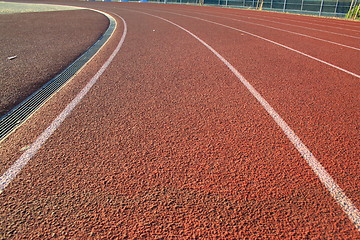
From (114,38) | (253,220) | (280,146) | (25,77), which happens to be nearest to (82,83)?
(25,77)

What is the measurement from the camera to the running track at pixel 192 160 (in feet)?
7.57

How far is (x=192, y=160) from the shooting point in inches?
123

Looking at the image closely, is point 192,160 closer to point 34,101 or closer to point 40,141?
point 40,141

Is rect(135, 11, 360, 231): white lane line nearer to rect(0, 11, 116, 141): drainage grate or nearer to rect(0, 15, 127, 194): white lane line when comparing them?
rect(0, 15, 127, 194): white lane line

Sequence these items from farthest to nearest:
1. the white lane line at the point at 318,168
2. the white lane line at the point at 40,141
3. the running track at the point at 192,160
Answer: the white lane line at the point at 40,141, the white lane line at the point at 318,168, the running track at the point at 192,160

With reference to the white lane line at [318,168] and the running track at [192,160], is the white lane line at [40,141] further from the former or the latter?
the white lane line at [318,168]

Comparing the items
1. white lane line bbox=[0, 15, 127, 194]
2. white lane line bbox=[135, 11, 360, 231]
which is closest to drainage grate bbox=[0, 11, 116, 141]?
white lane line bbox=[0, 15, 127, 194]

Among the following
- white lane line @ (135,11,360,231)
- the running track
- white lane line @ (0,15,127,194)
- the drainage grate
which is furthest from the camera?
the drainage grate

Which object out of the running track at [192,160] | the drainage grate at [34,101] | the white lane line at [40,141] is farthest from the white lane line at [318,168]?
Answer: the drainage grate at [34,101]

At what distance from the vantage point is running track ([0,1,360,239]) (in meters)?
2.31

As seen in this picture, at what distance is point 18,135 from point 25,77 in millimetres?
2633

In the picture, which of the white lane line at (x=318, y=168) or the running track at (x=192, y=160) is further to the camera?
the white lane line at (x=318, y=168)

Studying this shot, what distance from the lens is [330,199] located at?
8.35 feet

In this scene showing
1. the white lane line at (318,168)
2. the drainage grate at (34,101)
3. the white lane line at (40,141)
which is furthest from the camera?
the drainage grate at (34,101)
